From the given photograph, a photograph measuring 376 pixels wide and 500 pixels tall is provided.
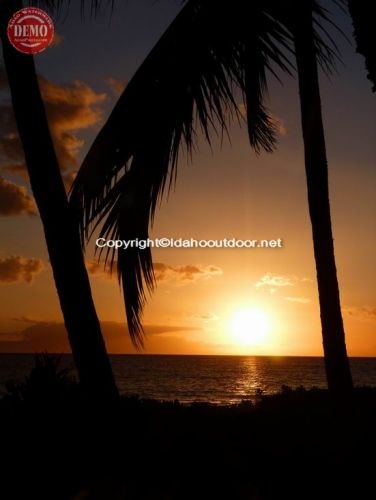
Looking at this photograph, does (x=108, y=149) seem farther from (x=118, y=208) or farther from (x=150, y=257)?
(x=150, y=257)

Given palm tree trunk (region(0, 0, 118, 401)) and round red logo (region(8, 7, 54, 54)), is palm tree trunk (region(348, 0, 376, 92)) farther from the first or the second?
round red logo (region(8, 7, 54, 54))

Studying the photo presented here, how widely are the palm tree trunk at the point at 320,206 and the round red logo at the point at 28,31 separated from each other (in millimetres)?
2993

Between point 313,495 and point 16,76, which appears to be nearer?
point 313,495

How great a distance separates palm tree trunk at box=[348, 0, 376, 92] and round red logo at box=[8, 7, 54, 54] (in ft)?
11.8

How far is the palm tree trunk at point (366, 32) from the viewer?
14.2 ft

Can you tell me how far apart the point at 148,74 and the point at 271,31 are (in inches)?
71.5

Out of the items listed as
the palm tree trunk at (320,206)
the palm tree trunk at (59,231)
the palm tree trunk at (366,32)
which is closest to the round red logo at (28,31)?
the palm tree trunk at (59,231)

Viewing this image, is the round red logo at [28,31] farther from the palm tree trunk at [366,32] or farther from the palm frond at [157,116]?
the palm tree trunk at [366,32]

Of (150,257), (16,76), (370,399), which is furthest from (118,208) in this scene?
(370,399)

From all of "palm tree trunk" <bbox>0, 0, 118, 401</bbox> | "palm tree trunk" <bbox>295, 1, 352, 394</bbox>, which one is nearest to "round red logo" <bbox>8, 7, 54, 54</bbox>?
"palm tree trunk" <bbox>0, 0, 118, 401</bbox>

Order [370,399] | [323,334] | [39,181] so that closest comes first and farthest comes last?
1. [39,181]
2. [323,334]
3. [370,399]

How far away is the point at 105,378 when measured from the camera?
6.06 metres

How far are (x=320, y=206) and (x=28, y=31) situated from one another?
3842 millimetres

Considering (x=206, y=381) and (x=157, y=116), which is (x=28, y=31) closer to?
(x=157, y=116)
